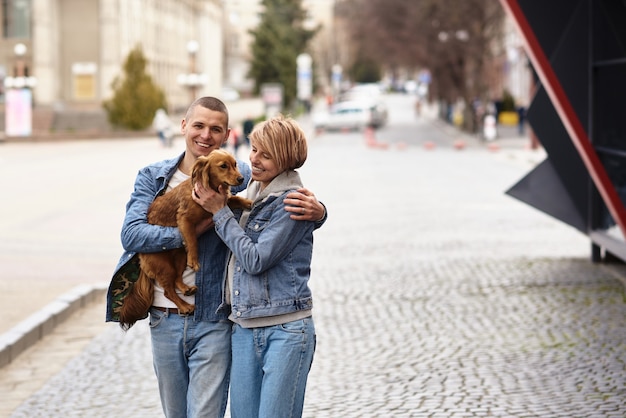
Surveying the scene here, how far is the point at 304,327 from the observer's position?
4383 millimetres

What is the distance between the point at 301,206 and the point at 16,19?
2749 inches

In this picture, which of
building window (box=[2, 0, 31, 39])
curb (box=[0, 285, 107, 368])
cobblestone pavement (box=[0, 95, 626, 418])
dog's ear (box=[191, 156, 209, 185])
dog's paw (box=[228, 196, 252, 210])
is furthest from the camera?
building window (box=[2, 0, 31, 39])

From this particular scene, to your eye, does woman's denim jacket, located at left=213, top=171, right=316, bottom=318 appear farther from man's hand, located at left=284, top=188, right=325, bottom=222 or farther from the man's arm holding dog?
the man's arm holding dog

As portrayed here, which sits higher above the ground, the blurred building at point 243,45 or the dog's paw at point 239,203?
the blurred building at point 243,45

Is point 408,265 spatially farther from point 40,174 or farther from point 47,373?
point 40,174

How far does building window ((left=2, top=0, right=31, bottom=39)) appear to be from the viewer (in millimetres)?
71000

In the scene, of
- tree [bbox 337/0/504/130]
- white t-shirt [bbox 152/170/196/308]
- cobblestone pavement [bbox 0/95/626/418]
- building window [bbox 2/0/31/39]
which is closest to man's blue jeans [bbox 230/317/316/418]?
white t-shirt [bbox 152/170/196/308]

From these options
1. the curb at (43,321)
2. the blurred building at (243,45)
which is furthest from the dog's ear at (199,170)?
the blurred building at (243,45)

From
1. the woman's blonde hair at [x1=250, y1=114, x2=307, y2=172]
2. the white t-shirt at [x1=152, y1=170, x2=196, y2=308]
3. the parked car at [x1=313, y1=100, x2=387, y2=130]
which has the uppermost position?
the woman's blonde hair at [x1=250, y1=114, x2=307, y2=172]

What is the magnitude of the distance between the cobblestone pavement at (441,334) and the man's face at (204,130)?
310 centimetres

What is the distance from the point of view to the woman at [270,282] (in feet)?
14.0

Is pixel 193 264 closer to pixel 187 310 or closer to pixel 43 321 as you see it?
pixel 187 310

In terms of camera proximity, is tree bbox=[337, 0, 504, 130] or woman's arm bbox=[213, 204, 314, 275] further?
tree bbox=[337, 0, 504, 130]

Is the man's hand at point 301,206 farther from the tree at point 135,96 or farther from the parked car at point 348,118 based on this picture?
the parked car at point 348,118
